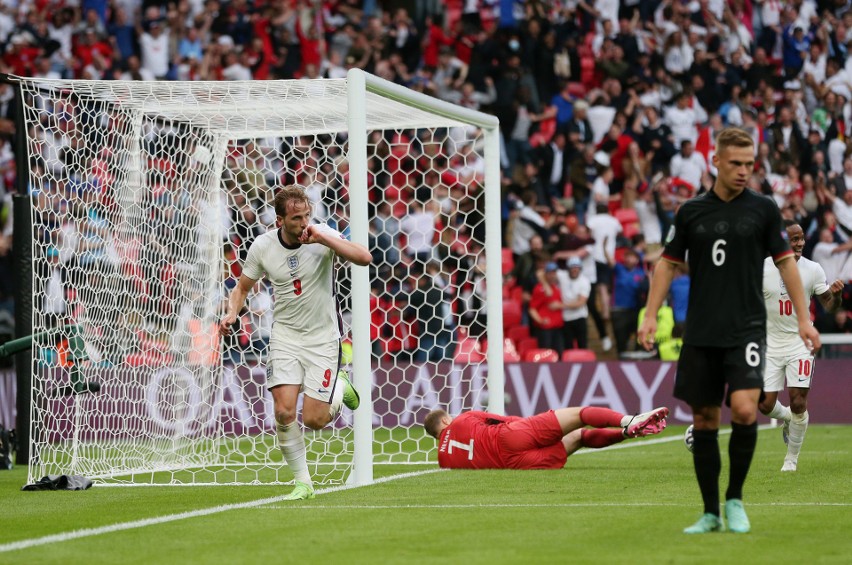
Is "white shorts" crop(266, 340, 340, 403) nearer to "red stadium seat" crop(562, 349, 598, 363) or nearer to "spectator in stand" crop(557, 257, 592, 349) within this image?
"red stadium seat" crop(562, 349, 598, 363)

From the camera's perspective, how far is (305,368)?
9.57 meters

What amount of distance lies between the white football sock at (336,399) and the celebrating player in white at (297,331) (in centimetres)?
4

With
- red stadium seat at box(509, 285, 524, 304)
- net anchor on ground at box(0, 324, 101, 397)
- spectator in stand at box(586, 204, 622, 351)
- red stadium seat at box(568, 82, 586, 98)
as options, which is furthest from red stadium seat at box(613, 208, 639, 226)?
net anchor on ground at box(0, 324, 101, 397)

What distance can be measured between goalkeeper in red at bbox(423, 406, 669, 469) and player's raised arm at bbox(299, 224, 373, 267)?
293 cm

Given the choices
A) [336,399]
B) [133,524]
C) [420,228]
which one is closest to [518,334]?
[420,228]

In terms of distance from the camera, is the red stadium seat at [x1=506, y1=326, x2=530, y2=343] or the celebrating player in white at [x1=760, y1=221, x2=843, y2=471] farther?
the red stadium seat at [x1=506, y1=326, x2=530, y2=343]

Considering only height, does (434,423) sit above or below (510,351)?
below

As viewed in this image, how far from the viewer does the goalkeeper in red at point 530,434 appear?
36.7 feet

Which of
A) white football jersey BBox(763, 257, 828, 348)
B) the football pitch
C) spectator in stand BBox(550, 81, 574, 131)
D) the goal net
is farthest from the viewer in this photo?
spectator in stand BBox(550, 81, 574, 131)

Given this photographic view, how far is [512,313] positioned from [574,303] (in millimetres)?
994

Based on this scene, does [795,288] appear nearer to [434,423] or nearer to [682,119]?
[434,423]

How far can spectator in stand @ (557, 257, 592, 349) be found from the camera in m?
19.5

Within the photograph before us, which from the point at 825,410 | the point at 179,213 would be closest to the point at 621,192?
the point at 825,410

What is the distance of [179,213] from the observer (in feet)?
43.3
